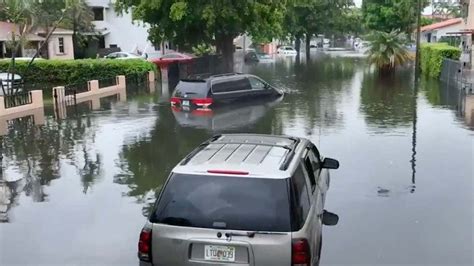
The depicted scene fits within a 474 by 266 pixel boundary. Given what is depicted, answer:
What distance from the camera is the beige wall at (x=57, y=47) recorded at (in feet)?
166

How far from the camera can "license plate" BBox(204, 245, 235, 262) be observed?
5.08 m

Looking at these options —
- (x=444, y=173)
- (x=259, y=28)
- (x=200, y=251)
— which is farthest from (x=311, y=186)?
(x=259, y=28)

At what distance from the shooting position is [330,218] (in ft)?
27.0

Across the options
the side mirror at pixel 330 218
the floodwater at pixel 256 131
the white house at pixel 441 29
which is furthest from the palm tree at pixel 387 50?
the side mirror at pixel 330 218

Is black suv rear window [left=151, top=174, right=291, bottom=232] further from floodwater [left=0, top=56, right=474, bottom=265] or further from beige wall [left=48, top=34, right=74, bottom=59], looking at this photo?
beige wall [left=48, top=34, right=74, bottom=59]

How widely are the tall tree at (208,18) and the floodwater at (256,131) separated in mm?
9917

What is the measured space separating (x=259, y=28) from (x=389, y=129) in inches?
756

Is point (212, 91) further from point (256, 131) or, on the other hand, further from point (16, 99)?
point (16, 99)

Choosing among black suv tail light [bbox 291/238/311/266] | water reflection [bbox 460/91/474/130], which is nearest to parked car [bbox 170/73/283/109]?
water reflection [bbox 460/91/474/130]

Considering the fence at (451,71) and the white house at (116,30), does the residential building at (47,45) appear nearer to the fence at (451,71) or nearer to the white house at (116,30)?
the white house at (116,30)

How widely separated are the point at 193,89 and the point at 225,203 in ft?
50.6

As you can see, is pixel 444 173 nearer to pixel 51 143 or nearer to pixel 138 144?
pixel 138 144

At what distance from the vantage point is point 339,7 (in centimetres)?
6806

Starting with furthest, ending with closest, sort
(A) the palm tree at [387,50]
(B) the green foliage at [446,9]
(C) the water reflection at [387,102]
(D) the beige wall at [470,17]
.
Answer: (B) the green foliage at [446,9] < (A) the palm tree at [387,50] < (D) the beige wall at [470,17] < (C) the water reflection at [387,102]
